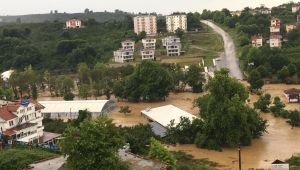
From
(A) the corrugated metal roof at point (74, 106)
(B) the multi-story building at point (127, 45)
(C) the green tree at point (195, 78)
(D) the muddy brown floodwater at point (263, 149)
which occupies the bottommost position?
(D) the muddy brown floodwater at point (263, 149)

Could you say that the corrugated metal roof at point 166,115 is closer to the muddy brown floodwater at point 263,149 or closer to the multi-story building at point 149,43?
the muddy brown floodwater at point 263,149

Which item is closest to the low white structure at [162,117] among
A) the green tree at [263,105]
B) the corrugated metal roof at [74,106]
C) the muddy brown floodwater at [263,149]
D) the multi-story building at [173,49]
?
the muddy brown floodwater at [263,149]

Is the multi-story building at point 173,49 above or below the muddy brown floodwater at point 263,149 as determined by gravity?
Answer: above

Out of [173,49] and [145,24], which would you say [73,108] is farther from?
[145,24]

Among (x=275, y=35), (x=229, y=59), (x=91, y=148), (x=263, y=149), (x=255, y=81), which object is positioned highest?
(x=275, y=35)

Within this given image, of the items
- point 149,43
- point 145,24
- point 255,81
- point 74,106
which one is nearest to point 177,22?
point 145,24

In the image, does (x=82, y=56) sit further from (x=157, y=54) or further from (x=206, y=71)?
(x=206, y=71)

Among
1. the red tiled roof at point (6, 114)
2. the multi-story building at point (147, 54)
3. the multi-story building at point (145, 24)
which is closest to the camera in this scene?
the red tiled roof at point (6, 114)

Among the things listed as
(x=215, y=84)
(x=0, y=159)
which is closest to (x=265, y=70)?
(x=215, y=84)
